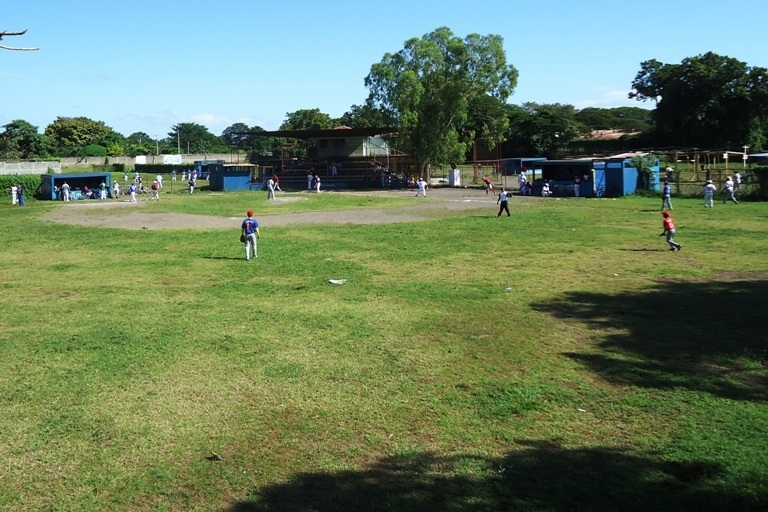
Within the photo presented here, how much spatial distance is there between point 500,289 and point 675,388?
7.52m

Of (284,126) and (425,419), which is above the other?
(284,126)

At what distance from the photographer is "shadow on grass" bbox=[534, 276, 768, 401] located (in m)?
10.3

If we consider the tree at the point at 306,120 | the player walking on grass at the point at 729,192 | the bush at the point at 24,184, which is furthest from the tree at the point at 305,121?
the player walking on grass at the point at 729,192

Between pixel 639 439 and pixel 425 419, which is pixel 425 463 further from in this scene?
pixel 639 439

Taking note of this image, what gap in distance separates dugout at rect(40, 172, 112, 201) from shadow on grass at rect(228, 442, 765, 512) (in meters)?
52.6

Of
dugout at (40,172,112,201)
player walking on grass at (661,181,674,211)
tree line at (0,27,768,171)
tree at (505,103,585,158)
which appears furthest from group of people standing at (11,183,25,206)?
tree at (505,103,585,158)

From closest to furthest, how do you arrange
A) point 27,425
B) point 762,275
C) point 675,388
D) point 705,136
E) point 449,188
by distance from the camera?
point 27,425
point 675,388
point 762,275
point 449,188
point 705,136

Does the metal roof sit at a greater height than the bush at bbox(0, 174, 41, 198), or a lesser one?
greater

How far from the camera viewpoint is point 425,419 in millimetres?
8977

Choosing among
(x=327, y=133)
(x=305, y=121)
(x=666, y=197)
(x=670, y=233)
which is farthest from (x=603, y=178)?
(x=305, y=121)

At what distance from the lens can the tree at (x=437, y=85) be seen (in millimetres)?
62688

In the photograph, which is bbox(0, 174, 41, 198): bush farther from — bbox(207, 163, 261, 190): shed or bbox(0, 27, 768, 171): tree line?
bbox(0, 27, 768, 171): tree line

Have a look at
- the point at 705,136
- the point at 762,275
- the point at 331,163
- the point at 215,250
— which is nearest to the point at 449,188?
the point at 331,163

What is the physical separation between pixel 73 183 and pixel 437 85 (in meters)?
32.0
